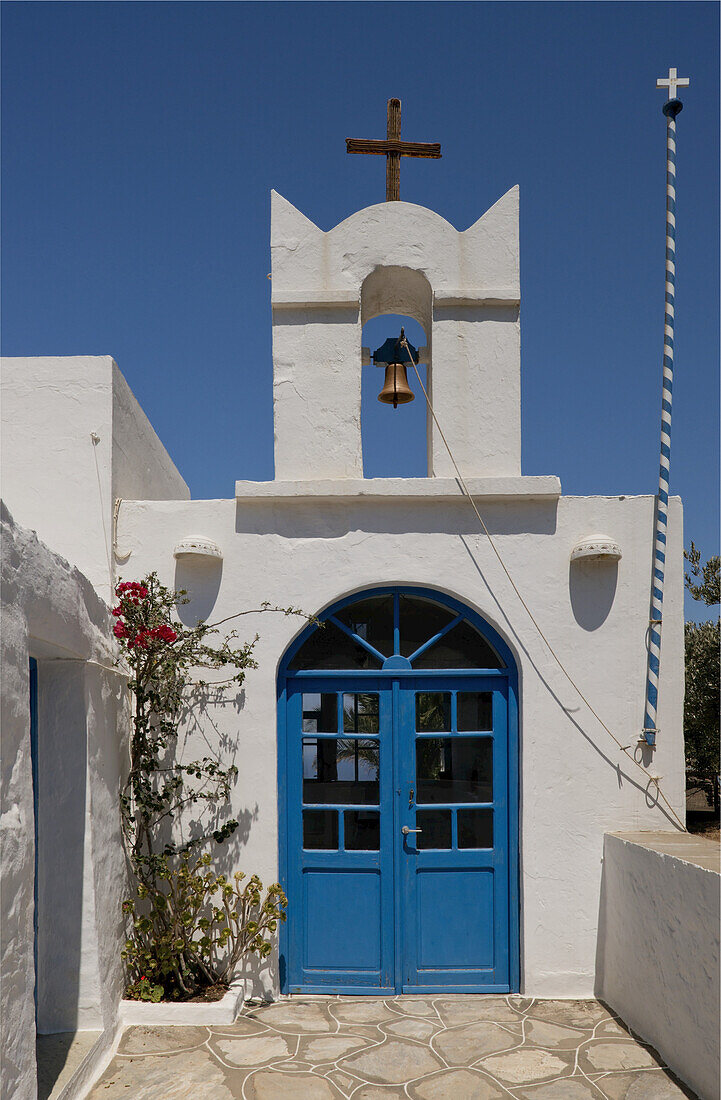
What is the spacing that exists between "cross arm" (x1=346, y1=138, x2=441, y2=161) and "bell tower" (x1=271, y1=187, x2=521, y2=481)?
0.51 metres

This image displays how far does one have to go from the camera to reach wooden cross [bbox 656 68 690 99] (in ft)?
19.9

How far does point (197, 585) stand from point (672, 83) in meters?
4.98

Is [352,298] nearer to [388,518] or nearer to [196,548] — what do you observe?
[388,518]

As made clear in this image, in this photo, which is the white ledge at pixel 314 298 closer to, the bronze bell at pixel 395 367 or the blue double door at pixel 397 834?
the bronze bell at pixel 395 367

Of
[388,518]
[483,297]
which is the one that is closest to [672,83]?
[483,297]

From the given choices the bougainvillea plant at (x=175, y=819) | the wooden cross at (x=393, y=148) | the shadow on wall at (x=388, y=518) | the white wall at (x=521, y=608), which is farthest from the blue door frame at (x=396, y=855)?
the wooden cross at (x=393, y=148)

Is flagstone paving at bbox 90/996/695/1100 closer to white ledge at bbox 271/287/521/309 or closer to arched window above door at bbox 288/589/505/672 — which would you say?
arched window above door at bbox 288/589/505/672

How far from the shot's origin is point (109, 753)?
5.27 metres


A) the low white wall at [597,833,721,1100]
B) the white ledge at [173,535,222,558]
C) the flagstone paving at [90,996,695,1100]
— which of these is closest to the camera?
the low white wall at [597,833,721,1100]

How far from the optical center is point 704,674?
415 inches

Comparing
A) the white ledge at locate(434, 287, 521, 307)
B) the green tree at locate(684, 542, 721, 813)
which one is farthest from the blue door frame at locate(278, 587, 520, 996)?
the green tree at locate(684, 542, 721, 813)

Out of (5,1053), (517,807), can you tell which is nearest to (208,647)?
(517,807)

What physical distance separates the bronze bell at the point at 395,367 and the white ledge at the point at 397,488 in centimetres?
133

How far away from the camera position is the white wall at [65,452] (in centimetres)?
584
